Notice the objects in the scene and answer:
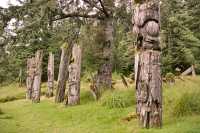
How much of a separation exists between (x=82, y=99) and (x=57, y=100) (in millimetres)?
2082

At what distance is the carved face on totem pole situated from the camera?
39.9 feet

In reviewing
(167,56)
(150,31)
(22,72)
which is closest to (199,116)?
(150,31)

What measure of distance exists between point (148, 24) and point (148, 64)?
1291 millimetres

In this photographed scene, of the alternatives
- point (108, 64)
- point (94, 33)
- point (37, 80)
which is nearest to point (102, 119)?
point (108, 64)

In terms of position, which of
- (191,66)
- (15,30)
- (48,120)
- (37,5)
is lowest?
(48,120)

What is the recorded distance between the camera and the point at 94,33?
21594 mm

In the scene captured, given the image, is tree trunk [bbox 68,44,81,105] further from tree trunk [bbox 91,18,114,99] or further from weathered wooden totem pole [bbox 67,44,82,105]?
tree trunk [bbox 91,18,114,99]

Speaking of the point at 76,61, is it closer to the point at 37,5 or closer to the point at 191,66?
the point at 37,5

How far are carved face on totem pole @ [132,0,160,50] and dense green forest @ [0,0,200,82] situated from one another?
12.4 ft

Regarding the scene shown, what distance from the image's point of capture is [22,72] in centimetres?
4747

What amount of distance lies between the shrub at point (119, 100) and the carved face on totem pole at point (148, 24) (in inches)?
155

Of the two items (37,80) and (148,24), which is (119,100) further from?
(37,80)

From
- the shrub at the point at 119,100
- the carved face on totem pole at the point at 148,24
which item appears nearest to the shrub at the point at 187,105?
the carved face on totem pole at the point at 148,24

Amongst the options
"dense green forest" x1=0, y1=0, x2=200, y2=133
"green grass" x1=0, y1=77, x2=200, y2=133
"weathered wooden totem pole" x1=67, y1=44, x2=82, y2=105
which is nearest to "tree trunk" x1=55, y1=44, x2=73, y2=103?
"dense green forest" x1=0, y1=0, x2=200, y2=133
